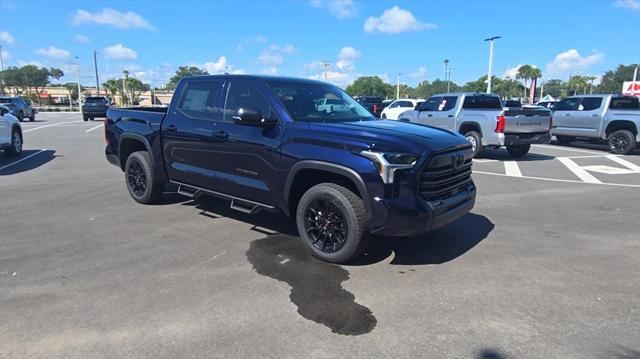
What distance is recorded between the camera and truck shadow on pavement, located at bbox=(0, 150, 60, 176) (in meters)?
9.85

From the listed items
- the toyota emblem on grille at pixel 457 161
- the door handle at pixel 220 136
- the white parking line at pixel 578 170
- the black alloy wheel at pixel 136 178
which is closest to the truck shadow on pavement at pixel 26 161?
the black alloy wheel at pixel 136 178

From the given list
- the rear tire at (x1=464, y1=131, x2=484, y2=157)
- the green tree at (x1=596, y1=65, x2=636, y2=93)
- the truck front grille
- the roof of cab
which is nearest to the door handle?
the roof of cab

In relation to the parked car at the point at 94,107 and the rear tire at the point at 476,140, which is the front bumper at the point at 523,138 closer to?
the rear tire at the point at 476,140

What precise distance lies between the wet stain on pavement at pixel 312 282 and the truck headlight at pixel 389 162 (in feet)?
3.43

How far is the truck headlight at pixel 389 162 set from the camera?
12.8 ft

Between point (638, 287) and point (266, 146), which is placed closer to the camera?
point (638, 287)

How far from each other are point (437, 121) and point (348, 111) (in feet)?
29.4

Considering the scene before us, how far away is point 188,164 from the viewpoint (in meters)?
5.76

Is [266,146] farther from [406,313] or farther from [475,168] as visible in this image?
[475,168]

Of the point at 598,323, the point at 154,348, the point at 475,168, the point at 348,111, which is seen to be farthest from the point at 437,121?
the point at 154,348

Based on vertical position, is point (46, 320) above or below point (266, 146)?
below

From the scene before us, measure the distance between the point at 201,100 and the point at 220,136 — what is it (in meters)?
0.74

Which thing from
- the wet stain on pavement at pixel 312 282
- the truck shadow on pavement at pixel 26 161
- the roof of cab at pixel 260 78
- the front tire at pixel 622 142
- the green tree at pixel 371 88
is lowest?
the wet stain on pavement at pixel 312 282

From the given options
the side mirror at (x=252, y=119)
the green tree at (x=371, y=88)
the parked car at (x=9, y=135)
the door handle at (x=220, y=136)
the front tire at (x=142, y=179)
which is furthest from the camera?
the green tree at (x=371, y=88)
